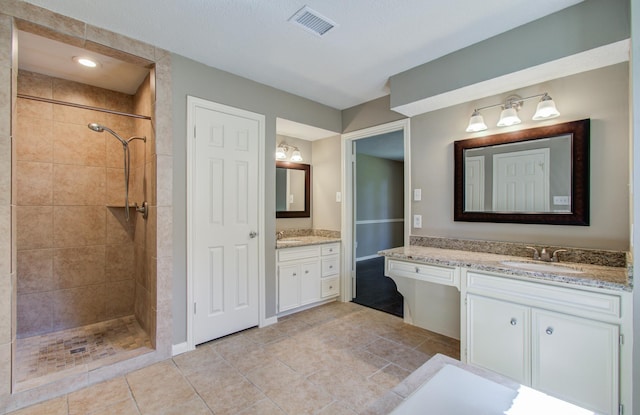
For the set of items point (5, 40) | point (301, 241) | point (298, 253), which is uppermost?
point (5, 40)

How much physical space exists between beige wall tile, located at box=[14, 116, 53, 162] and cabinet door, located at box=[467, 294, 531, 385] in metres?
3.84

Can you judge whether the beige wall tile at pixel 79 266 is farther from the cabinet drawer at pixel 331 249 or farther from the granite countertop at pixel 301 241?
the cabinet drawer at pixel 331 249

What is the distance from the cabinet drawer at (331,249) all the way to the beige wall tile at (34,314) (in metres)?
2.73

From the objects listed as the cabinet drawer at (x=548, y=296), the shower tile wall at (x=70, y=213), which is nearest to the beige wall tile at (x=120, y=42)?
the shower tile wall at (x=70, y=213)

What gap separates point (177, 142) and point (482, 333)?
2.75 metres

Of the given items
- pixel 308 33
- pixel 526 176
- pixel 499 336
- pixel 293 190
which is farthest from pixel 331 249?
pixel 308 33

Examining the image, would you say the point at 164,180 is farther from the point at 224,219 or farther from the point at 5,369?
the point at 5,369

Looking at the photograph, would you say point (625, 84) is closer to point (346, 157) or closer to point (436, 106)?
point (436, 106)

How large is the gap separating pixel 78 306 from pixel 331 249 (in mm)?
2673

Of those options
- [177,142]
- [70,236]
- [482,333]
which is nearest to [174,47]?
[177,142]

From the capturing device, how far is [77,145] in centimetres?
286

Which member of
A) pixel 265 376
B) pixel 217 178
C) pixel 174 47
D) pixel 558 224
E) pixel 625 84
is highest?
→ pixel 174 47

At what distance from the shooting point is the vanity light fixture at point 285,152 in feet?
12.6

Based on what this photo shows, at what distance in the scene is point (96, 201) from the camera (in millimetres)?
2961
